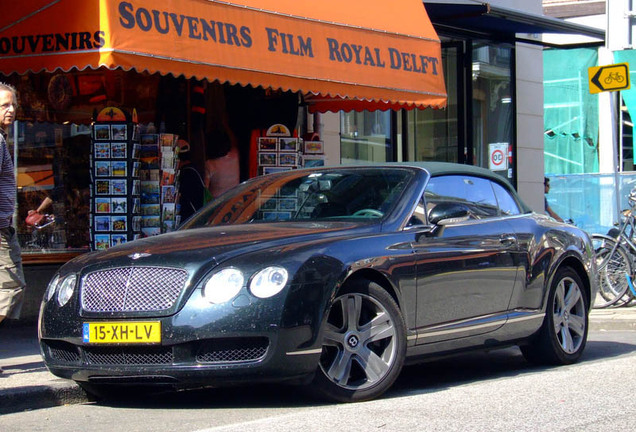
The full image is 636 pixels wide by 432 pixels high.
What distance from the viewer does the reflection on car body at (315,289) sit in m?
5.52

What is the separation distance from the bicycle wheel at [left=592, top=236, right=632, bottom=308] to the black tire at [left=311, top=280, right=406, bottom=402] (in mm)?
6887

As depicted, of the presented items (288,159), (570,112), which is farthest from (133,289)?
(570,112)

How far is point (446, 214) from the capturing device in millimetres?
6648

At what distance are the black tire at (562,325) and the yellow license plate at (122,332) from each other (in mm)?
3248

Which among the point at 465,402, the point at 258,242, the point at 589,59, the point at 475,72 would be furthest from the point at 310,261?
the point at 589,59

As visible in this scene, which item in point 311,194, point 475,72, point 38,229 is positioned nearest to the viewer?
point 311,194

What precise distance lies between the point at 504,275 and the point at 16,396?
338 centimetres

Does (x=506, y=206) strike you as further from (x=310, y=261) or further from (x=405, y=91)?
(x=405, y=91)

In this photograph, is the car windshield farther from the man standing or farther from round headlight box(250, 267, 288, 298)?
the man standing

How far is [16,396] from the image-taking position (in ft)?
20.5

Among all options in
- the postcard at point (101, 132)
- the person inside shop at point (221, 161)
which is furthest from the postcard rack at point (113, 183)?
the person inside shop at point (221, 161)

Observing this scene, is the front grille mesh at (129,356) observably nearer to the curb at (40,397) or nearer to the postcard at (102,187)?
the curb at (40,397)

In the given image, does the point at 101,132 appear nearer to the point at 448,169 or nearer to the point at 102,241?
the point at 102,241

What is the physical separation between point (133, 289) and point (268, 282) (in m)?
0.79
